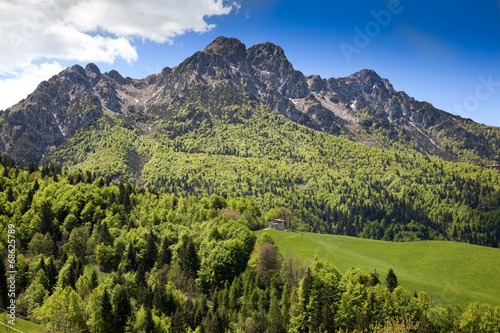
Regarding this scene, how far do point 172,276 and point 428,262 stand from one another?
70312 millimetres

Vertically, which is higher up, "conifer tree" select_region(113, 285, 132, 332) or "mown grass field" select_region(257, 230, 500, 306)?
"mown grass field" select_region(257, 230, 500, 306)

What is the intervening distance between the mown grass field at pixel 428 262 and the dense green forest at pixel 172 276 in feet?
20.9

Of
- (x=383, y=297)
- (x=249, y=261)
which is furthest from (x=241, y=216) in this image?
(x=383, y=297)

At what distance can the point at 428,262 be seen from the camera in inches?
4092

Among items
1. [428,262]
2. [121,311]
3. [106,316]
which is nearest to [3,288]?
[106,316]

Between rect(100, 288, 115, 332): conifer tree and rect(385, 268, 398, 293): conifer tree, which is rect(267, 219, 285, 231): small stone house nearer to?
rect(385, 268, 398, 293): conifer tree

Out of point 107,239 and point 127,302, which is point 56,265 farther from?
point 127,302

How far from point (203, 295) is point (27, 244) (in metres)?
68.3

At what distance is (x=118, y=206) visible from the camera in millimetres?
152375

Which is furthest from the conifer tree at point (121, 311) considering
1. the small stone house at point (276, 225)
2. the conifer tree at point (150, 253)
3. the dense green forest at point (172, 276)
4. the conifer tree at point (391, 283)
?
the small stone house at point (276, 225)

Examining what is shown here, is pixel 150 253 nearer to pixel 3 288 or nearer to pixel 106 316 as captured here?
pixel 3 288

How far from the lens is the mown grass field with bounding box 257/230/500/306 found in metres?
83.8

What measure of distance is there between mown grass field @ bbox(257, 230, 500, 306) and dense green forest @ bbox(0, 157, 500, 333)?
250 inches

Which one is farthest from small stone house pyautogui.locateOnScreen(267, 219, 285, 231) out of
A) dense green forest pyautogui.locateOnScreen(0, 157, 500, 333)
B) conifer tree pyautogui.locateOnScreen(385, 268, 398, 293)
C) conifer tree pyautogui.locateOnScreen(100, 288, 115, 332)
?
conifer tree pyautogui.locateOnScreen(100, 288, 115, 332)
